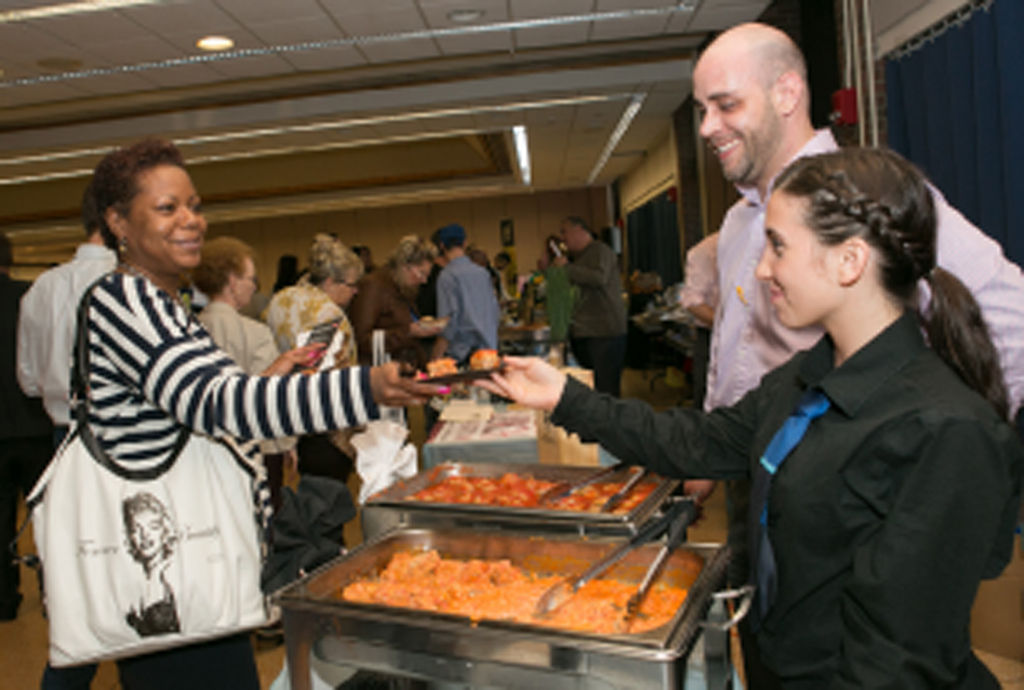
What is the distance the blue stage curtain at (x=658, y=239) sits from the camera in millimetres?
10188

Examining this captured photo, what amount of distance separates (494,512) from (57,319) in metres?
2.05

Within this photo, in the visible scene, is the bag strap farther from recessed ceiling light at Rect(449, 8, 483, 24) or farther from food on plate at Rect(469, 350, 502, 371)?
recessed ceiling light at Rect(449, 8, 483, 24)

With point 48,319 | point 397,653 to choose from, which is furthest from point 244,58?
point 397,653

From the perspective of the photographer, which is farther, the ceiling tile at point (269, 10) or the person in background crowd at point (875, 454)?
the ceiling tile at point (269, 10)

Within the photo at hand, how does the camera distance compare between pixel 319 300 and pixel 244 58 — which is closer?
pixel 319 300

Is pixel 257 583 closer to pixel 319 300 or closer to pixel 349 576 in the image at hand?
pixel 349 576

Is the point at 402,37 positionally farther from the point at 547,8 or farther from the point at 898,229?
the point at 898,229

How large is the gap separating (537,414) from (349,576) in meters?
1.38

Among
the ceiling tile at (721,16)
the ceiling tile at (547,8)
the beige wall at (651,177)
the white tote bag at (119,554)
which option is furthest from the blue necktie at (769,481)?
the beige wall at (651,177)

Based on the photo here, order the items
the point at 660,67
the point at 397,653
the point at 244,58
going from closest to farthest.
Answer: the point at 397,653, the point at 244,58, the point at 660,67

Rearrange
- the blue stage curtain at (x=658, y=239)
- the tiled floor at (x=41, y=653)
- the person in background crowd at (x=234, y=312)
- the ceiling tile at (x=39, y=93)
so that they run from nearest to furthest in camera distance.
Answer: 1. the tiled floor at (x=41, y=653)
2. the person in background crowd at (x=234, y=312)
3. the ceiling tile at (x=39, y=93)
4. the blue stage curtain at (x=658, y=239)

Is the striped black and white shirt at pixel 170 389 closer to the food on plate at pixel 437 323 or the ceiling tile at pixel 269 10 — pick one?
the food on plate at pixel 437 323

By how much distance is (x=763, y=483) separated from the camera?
1062 millimetres

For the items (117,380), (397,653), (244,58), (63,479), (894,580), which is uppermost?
(244,58)
